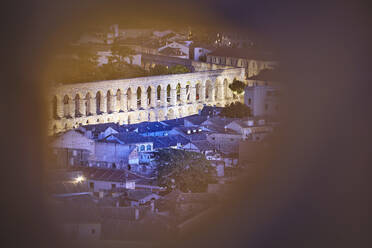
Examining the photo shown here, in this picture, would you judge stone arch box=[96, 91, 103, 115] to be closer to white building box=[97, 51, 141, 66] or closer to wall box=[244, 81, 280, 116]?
wall box=[244, 81, 280, 116]

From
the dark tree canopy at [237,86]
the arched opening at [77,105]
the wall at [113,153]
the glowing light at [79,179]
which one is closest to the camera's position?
the glowing light at [79,179]

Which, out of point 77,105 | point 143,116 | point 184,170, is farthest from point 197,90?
point 184,170

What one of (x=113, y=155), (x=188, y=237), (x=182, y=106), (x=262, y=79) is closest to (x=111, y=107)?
(x=182, y=106)

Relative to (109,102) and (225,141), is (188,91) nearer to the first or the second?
(109,102)

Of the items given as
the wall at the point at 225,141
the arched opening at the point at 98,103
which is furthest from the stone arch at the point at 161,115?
the wall at the point at 225,141

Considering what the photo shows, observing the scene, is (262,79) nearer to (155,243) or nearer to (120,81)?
(120,81)

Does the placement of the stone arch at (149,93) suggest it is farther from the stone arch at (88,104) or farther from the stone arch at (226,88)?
the stone arch at (226,88)
